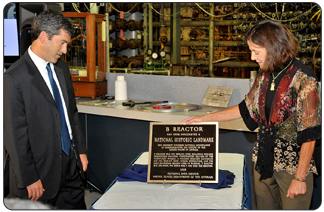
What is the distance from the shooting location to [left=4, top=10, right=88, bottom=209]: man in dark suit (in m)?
1.98

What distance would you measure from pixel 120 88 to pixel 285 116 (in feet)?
8.00

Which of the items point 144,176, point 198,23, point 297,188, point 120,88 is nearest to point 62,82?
point 144,176

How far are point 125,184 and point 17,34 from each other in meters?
2.28

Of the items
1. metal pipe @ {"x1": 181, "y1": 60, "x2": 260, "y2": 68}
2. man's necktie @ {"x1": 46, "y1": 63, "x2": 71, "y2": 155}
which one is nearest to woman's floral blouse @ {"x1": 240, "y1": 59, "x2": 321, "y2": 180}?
man's necktie @ {"x1": 46, "y1": 63, "x2": 71, "y2": 155}

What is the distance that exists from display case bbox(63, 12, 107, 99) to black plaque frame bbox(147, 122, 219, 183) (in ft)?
7.06

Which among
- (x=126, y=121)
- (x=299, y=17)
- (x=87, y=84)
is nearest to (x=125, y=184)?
(x=126, y=121)

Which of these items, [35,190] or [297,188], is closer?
[297,188]

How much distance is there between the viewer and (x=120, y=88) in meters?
4.05

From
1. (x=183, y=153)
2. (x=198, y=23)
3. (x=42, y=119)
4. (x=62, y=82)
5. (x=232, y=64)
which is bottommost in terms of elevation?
(x=183, y=153)

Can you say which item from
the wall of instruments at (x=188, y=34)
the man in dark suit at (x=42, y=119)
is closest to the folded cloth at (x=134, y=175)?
the man in dark suit at (x=42, y=119)

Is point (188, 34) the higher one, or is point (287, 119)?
point (188, 34)

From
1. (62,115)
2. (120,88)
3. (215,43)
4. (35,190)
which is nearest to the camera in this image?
(35,190)

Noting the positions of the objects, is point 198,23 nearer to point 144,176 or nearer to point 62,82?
point 62,82

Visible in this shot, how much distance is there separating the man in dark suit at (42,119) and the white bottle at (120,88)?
173 centimetres
